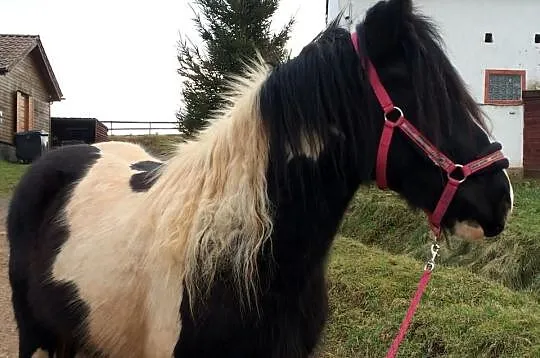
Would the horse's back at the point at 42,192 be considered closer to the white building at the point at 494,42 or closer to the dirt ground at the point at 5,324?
the dirt ground at the point at 5,324

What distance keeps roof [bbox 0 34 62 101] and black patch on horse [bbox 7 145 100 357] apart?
68.6ft

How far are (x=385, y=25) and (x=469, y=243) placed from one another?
17.8 ft

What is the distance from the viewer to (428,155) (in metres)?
2.10

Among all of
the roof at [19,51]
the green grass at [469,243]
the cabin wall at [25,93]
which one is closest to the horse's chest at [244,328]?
the green grass at [469,243]

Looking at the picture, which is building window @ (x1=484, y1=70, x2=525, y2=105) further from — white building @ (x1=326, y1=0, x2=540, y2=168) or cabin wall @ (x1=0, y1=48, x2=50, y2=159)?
cabin wall @ (x1=0, y1=48, x2=50, y2=159)

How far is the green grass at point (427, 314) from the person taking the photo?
157 inches

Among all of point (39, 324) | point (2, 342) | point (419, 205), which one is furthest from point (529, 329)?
point (2, 342)

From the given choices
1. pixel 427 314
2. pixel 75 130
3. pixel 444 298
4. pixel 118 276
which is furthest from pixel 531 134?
pixel 75 130

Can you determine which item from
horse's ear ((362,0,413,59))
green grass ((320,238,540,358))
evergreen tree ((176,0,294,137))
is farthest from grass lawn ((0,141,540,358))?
evergreen tree ((176,0,294,137))

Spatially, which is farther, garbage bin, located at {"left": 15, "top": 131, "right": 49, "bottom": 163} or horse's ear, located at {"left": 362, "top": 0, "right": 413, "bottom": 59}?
garbage bin, located at {"left": 15, "top": 131, "right": 49, "bottom": 163}

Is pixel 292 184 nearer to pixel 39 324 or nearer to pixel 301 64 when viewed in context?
pixel 301 64

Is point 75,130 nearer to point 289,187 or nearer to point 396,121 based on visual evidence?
point 289,187

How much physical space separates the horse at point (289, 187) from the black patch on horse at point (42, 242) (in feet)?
1.88

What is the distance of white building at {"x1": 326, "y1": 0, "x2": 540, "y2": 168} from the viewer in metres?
22.6
